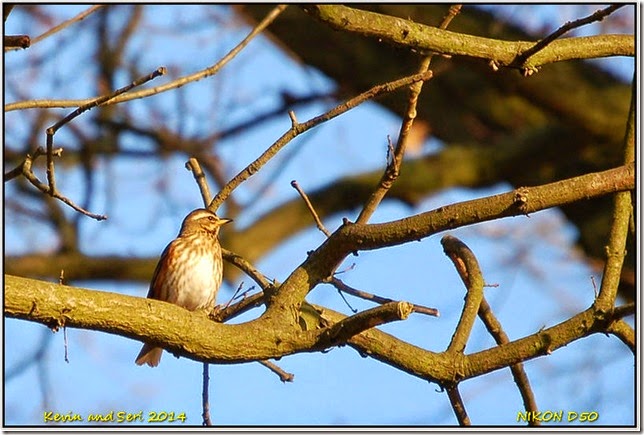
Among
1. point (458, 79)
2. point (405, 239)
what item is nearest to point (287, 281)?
point (405, 239)

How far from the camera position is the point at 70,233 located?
1090 cm

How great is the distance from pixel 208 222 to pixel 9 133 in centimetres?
506

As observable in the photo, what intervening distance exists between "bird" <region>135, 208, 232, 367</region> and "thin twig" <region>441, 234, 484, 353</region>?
1708 millimetres

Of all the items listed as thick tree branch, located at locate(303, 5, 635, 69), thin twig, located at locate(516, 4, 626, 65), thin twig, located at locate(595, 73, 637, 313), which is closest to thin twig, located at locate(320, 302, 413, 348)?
thin twig, located at locate(595, 73, 637, 313)

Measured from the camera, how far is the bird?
22.0ft

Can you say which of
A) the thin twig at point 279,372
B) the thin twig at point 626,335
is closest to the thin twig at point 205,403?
the thin twig at point 279,372

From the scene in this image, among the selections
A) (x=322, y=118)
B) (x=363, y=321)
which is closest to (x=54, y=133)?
(x=322, y=118)

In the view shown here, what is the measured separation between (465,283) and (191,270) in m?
2.08

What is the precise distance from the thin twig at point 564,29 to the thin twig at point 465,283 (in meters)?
1.06

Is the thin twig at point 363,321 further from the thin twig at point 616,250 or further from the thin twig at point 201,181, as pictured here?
the thin twig at point 201,181

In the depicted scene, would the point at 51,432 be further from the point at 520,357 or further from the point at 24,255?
the point at 24,255

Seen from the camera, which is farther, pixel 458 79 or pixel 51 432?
pixel 458 79

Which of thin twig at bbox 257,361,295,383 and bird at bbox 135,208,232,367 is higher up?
bird at bbox 135,208,232,367

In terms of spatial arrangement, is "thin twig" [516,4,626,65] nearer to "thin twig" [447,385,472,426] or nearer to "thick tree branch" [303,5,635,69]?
"thick tree branch" [303,5,635,69]
